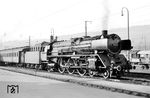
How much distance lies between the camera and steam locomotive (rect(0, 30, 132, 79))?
19.3 m

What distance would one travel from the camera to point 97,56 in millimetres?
19953

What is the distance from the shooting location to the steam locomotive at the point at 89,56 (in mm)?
19312

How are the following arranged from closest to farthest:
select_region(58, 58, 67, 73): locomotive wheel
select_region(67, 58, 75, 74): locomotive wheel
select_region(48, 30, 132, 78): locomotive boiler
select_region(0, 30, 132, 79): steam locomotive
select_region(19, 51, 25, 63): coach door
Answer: select_region(48, 30, 132, 78): locomotive boiler
select_region(0, 30, 132, 79): steam locomotive
select_region(67, 58, 75, 74): locomotive wheel
select_region(58, 58, 67, 73): locomotive wheel
select_region(19, 51, 25, 63): coach door

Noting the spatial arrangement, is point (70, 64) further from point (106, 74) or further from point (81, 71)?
point (106, 74)

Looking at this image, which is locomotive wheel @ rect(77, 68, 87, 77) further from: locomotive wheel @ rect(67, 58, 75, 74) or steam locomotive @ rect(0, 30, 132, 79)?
locomotive wheel @ rect(67, 58, 75, 74)

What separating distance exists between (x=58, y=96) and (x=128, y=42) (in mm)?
10689

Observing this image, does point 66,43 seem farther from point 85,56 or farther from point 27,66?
point 27,66

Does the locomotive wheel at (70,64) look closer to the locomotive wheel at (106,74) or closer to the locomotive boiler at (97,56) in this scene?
the locomotive boiler at (97,56)

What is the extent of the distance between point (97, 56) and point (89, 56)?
3.33 ft

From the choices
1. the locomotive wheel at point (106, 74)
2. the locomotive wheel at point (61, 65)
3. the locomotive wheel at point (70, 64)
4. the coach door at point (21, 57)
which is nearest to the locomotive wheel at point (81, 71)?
the locomotive wheel at point (70, 64)

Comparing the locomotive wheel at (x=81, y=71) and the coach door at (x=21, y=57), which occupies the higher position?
the coach door at (x=21, y=57)

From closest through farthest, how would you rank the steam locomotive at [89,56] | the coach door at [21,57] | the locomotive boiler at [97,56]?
1. the locomotive boiler at [97,56]
2. the steam locomotive at [89,56]
3. the coach door at [21,57]

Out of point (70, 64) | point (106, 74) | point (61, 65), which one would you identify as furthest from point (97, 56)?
point (61, 65)

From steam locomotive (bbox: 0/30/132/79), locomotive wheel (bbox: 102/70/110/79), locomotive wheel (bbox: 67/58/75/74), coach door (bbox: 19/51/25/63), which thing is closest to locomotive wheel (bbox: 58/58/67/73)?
steam locomotive (bbox: 0/30/132/79)
